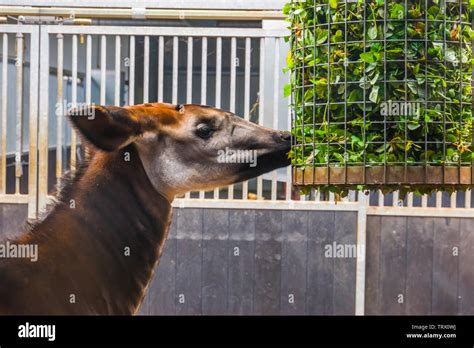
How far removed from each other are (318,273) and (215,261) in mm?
451

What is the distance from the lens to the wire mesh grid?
2.48 m

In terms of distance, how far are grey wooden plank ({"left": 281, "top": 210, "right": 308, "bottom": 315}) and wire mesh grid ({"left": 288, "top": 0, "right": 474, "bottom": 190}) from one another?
1564 millimetres

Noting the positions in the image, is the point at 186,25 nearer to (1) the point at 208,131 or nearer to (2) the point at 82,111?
(1) the point at 208,131

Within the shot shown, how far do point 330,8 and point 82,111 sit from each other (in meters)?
0.84

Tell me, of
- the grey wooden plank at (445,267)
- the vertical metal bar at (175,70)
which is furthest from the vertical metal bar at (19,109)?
the grey wooden plank at (445,267)

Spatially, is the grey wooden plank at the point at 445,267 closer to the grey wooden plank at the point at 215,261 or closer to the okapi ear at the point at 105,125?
the grey wooden plank at the point at 215,261

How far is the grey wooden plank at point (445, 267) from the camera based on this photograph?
13.7 ft

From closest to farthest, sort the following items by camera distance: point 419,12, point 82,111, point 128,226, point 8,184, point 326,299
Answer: point 419,12
point 82,111
point 128,226
point 326,299
point 8,184

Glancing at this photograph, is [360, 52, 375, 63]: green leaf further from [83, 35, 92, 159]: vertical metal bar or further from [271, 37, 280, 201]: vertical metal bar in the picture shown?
[83, 35, 92, 159]: vertical metal bar

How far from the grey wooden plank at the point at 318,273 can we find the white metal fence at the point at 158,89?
126 mm

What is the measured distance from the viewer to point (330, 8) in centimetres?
257

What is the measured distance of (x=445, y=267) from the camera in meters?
4.18
